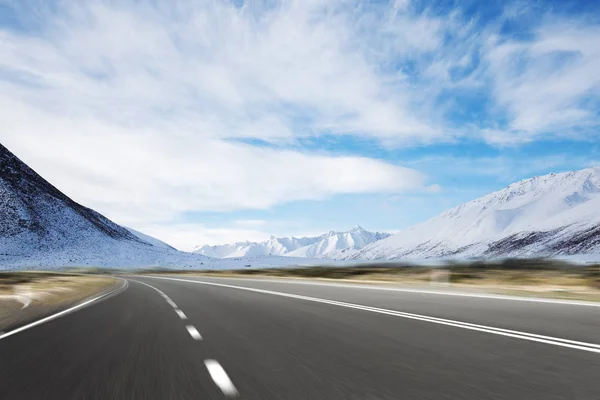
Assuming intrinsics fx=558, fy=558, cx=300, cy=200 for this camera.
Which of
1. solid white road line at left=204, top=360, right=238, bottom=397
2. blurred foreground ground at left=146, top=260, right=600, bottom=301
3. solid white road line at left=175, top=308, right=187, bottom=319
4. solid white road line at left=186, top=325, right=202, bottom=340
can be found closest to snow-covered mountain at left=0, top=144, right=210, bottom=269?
blurred foreground ground at left=146, top=260, right=600, bottom=301

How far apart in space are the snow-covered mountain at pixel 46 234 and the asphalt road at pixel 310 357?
496 feet

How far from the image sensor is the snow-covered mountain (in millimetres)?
154875

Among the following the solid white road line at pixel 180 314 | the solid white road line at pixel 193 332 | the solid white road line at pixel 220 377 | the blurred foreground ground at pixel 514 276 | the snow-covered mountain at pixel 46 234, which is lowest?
the solid white road line at pixel 220 377

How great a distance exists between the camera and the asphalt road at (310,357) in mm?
5480

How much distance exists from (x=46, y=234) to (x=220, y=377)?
582 feet

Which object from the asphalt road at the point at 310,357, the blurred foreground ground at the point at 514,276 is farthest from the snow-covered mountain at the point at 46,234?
the asphalt road at the point at 310,357

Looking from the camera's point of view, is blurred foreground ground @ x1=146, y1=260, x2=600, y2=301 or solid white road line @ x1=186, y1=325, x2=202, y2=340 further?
blurred foreground ground @ x1=146, y1=260, x2=600, y2=301

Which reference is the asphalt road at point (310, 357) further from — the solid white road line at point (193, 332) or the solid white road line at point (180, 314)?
the solid white road line at point (180, 314)

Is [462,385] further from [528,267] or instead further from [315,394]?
[528,267]

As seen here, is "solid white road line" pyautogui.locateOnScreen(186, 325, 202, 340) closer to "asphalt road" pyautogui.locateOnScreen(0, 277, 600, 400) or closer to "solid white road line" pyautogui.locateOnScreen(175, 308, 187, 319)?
"asphalt road" pyautogui.locateOnScreen(0, 277, 600, 400)

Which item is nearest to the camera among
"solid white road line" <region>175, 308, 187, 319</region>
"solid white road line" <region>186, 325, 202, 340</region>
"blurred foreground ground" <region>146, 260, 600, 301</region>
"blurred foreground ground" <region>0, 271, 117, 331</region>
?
"solid white road line" <region>186, 325, 202, 340</region>

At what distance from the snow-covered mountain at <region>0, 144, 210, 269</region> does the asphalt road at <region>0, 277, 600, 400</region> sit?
496 feet

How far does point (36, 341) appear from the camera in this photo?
9.26 meters

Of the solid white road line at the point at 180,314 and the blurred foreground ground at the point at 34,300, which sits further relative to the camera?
the blurred foreground ground at the point at 34,300
